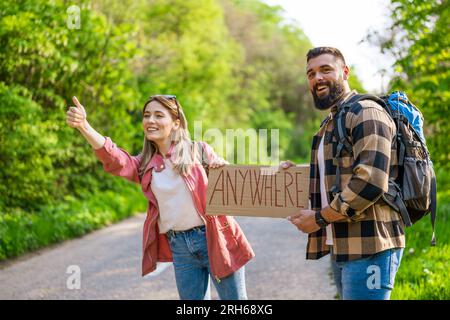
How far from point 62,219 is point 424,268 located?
648 centimetres

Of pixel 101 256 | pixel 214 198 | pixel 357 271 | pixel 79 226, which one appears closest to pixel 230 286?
pixel 214 198

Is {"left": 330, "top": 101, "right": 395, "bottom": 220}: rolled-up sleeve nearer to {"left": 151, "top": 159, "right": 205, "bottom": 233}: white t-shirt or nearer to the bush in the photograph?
{"left": 151, "top": 159, "right": 205, "bottom": 233}: white t-shirt

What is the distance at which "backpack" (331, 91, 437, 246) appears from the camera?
2622mm

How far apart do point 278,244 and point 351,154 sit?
7116 mm

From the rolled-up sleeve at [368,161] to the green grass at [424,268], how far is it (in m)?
2.62

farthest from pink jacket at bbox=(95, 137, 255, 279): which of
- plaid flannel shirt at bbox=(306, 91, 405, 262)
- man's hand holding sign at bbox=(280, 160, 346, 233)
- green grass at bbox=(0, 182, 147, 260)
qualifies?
green grass at bbox=(0, 182, 147, 260)

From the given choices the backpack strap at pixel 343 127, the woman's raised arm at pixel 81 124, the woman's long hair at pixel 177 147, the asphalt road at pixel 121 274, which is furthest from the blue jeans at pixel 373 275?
the asphalt road at pixel 121 274

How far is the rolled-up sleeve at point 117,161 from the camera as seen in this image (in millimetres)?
3266

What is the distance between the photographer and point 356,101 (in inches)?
104

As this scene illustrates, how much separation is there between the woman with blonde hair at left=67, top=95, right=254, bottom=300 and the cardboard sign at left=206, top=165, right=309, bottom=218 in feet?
0.29

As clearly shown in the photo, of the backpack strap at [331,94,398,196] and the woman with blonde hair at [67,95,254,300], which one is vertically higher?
the backpack strap at [331,94,398,196]

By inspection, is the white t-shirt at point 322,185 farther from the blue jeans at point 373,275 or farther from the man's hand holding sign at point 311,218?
the blue jeans at point 373,275

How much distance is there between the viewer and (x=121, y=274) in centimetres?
709

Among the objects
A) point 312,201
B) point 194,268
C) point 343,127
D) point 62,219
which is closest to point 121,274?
point 62,219
